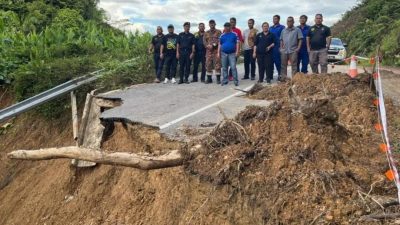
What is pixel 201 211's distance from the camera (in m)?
5.37

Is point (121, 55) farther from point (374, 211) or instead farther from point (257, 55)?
point (374, 211)

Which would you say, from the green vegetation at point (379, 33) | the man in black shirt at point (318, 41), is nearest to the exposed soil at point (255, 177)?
the man in black shirt at point (318, 41)

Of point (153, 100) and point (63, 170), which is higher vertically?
point (153, 100)

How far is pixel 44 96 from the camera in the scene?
11055 millimetres

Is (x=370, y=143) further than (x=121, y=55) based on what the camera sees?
No

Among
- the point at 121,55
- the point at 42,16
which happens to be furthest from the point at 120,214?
the point at 42,16

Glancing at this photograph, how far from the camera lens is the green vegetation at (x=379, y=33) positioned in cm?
2259

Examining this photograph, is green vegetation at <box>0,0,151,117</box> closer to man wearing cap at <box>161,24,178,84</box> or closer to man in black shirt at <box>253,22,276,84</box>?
man wearing cap at <box>161,24,178,84</box>

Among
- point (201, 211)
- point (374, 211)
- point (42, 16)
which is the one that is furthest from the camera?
point (42, 16)

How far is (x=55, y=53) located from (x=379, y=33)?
68.3 feet

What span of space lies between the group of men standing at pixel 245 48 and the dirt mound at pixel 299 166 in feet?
18.0

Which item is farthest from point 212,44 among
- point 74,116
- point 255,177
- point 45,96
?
point 255,177

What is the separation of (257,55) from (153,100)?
345 centimetres

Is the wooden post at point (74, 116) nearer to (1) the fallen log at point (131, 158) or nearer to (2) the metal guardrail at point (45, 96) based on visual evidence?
(2) the metal guardrail at point (45, 96)
